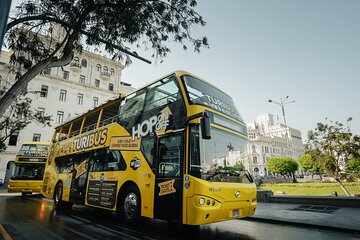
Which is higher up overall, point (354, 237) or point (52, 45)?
point (52, 45)

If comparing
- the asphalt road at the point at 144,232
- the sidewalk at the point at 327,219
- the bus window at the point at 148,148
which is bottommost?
the asphalt road at the point at 144,232

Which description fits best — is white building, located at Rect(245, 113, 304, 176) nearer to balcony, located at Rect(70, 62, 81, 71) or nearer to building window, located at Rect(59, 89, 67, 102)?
balcony, located at Rect(70, 62, 81, 71)

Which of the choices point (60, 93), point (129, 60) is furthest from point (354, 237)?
point (60, 93)

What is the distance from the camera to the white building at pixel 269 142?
259 ft

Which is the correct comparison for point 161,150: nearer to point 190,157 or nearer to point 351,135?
point 190,157

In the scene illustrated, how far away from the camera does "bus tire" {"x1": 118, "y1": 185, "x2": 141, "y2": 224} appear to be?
619 centimetres

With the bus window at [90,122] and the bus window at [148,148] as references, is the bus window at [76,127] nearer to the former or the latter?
the bus window at [90,122]

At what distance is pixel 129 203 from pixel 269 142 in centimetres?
8725

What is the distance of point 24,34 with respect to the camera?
6367mm

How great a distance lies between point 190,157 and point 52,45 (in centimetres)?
608

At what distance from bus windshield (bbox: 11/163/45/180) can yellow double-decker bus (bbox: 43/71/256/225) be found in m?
11.2

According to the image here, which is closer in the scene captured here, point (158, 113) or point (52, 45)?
point (158, 113)

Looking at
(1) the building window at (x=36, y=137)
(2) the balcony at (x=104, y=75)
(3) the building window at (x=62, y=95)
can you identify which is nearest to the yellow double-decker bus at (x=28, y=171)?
(1) the building window at (x=36, y=137)

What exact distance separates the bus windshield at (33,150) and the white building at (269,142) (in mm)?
54015
